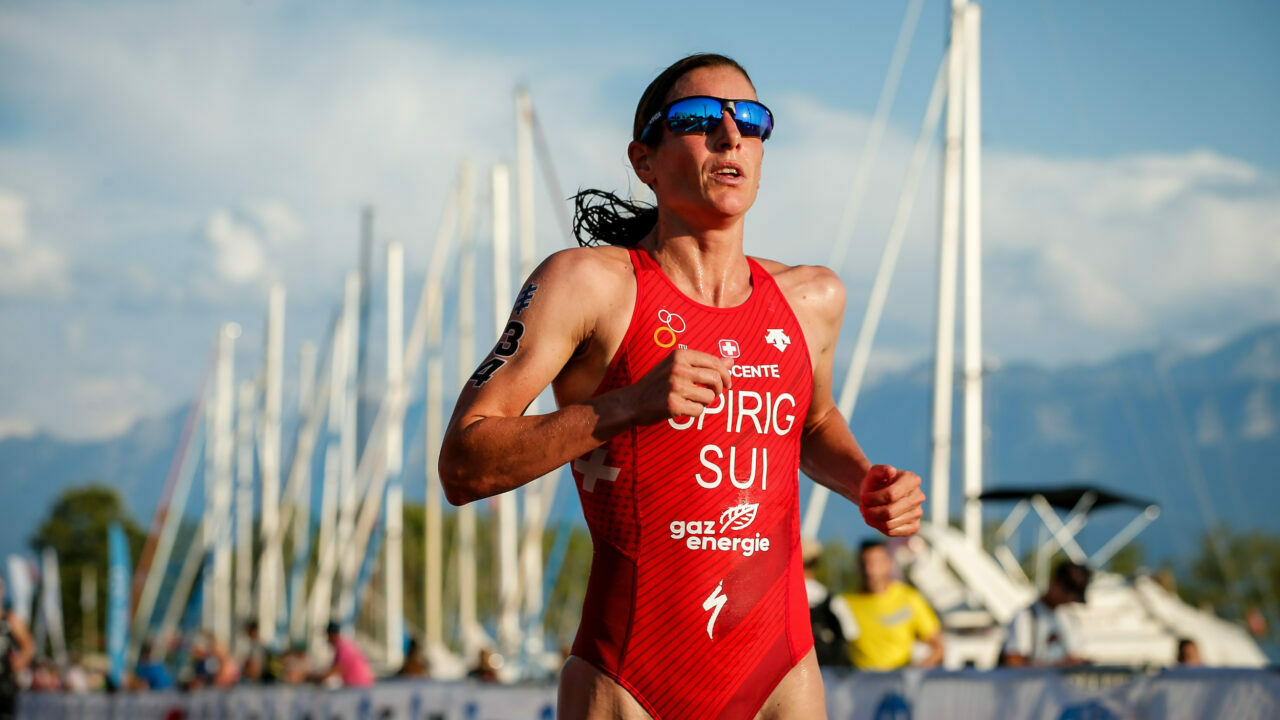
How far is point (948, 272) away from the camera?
20656 millimetres

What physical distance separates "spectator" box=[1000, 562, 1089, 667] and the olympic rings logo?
19.7ft

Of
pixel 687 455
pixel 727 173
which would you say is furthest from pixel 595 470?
pixel 727 173

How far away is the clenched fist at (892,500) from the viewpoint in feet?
10.6

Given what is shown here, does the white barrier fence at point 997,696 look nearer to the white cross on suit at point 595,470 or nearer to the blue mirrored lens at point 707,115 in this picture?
the white cross on suit at point 595,470

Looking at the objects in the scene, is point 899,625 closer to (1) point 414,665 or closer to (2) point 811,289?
(1) point 414,665

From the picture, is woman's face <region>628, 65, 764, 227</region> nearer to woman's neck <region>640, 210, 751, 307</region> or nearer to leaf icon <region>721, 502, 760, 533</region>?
woman's neck <region>640, 210, 751, 307</region>

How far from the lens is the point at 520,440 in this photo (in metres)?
2.92

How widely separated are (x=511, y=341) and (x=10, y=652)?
10153 mm

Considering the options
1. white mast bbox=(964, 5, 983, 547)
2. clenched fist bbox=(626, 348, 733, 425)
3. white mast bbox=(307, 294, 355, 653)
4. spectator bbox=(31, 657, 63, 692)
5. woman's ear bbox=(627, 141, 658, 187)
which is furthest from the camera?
white mast bbox=(307, 294, 355, 653)

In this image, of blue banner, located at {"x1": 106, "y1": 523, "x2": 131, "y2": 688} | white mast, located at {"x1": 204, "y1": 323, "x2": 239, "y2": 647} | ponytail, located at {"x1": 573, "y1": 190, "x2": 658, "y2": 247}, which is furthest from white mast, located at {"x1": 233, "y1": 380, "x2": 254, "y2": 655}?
ponytail, located at {"x1": 573, "y1": 190, "x2": 658, "y2": 247}

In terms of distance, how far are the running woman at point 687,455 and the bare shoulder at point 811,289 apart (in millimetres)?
157

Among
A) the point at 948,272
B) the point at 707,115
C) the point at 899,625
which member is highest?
the point at 948,272

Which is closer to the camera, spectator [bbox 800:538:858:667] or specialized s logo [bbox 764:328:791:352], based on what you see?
specialized s logo [bbox 764:328:791:352]

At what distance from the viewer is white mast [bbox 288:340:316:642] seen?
41781mm
